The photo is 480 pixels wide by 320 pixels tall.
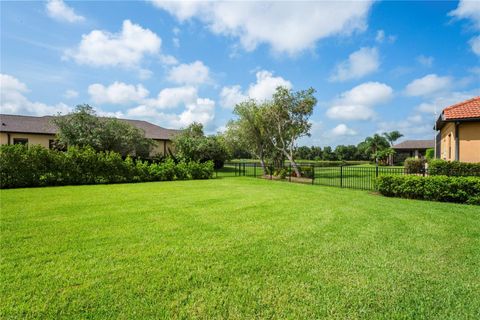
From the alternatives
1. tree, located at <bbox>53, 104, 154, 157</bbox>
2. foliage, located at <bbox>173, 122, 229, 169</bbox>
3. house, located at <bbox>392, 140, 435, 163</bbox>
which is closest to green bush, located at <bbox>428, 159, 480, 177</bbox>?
foliage, located at <bbox>173, 122, 229, 169</bbox>

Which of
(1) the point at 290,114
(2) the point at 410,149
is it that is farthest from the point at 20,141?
(2) the point at 410,149

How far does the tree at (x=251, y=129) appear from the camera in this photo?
18625 millimetres

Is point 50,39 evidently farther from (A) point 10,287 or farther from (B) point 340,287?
(B) point 340,287

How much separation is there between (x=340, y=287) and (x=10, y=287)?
357cm

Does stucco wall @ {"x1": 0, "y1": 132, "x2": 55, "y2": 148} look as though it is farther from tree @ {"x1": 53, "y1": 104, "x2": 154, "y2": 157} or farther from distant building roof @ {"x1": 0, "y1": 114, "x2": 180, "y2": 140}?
tree @ {"x1": 53, "y1": 104, "x2": 154, "y2": 157}

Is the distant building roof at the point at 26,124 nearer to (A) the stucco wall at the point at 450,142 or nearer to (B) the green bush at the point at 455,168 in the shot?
(B) the green bush at the point at 455,168

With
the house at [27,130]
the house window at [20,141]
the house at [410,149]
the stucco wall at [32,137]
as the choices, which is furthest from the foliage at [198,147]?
the house at [410,149]

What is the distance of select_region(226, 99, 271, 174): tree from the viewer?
18.6 meters

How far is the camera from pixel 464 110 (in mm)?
10758

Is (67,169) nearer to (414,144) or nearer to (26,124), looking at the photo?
(26,124)

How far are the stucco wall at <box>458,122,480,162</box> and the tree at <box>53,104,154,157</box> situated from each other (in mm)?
20500

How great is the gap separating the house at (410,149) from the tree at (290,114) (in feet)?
109

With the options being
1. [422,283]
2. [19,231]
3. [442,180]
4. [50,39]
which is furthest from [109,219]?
[442,180]

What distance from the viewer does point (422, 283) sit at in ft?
9.70
